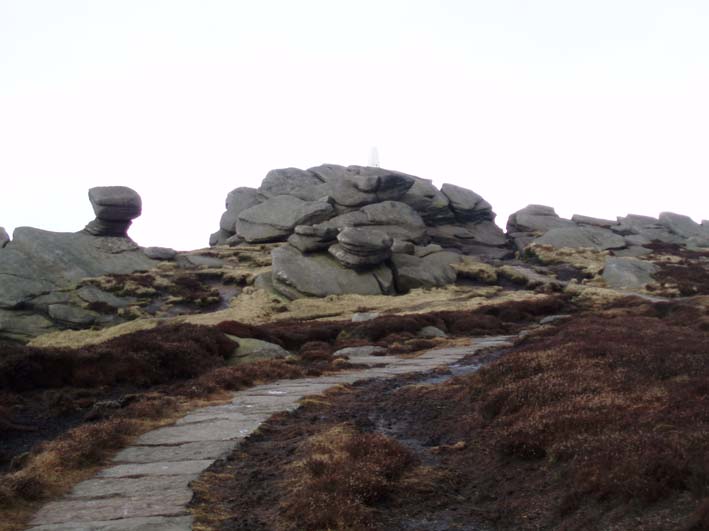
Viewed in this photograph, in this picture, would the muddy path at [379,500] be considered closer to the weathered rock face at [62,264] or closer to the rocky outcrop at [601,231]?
the weathered rock face at [62,264]

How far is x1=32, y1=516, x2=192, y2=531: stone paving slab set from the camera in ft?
31.4

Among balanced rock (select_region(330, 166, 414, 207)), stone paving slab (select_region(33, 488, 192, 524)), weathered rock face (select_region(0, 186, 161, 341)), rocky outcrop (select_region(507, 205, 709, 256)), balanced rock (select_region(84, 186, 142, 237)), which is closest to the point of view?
stone paving slab (select_region(33, 488, 192, 524))

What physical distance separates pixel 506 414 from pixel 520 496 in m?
4.33

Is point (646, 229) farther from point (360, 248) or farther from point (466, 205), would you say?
point (360, 248)

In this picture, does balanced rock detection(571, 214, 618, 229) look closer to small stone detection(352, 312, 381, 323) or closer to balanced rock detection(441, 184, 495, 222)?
balanced rock detection(441, 184, 495, 222)

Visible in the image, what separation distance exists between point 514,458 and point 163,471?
653 centimetres

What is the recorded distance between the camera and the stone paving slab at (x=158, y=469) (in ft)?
41.5

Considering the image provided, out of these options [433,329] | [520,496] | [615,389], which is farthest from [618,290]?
[520,496]

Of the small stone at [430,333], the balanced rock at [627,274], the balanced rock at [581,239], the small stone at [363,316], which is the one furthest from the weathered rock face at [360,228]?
the small stone at [430,333]

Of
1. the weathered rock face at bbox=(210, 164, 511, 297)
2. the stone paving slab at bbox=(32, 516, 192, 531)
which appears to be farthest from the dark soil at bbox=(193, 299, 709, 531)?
the weathered rock face at bbox=(210, 164, 511, 297)

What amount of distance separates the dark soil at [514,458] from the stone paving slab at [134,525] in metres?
0.34

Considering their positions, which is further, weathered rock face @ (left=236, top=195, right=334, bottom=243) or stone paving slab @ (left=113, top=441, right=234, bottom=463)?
weathered rock face @ (left=236, top=195, right=334, bottom=243)

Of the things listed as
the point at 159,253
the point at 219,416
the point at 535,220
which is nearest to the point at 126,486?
the point at 219,416

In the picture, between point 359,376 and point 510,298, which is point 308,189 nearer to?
point 510,298
